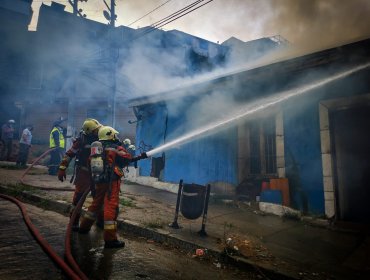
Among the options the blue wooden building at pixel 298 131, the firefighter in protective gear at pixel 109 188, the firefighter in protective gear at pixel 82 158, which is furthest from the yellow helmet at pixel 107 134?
the blue wooden building at pixel 298 131

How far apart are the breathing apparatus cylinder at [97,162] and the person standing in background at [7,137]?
1110 centimetres

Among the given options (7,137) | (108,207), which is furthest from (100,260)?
(7,137)

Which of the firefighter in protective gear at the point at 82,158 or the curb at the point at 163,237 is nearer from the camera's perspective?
the curb at the point at 163,237

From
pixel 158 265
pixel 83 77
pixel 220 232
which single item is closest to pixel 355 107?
pixel 220 232

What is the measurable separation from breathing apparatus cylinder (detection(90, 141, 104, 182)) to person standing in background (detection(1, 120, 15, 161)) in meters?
11.1

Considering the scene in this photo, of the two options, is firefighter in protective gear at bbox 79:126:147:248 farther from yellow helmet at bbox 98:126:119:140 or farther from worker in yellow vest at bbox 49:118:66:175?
worker in yellow vest at bbox 49:118:66:175

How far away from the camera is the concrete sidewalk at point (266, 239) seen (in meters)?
3.43

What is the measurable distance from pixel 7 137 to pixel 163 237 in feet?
39.7

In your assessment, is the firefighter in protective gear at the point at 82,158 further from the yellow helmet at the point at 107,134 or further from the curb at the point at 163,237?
the curb at the point at 163,237

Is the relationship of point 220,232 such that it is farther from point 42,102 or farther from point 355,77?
point 42,102

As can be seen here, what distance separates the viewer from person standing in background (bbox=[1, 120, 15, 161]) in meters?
12.7

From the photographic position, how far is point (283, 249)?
162 inches

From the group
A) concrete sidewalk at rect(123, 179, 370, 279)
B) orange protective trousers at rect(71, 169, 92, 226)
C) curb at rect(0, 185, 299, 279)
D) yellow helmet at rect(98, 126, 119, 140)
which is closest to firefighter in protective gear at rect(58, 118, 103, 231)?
orange protective trousers at rect(71, 169, 92, 226)

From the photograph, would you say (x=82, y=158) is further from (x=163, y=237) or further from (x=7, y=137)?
(x=7, y=137)
